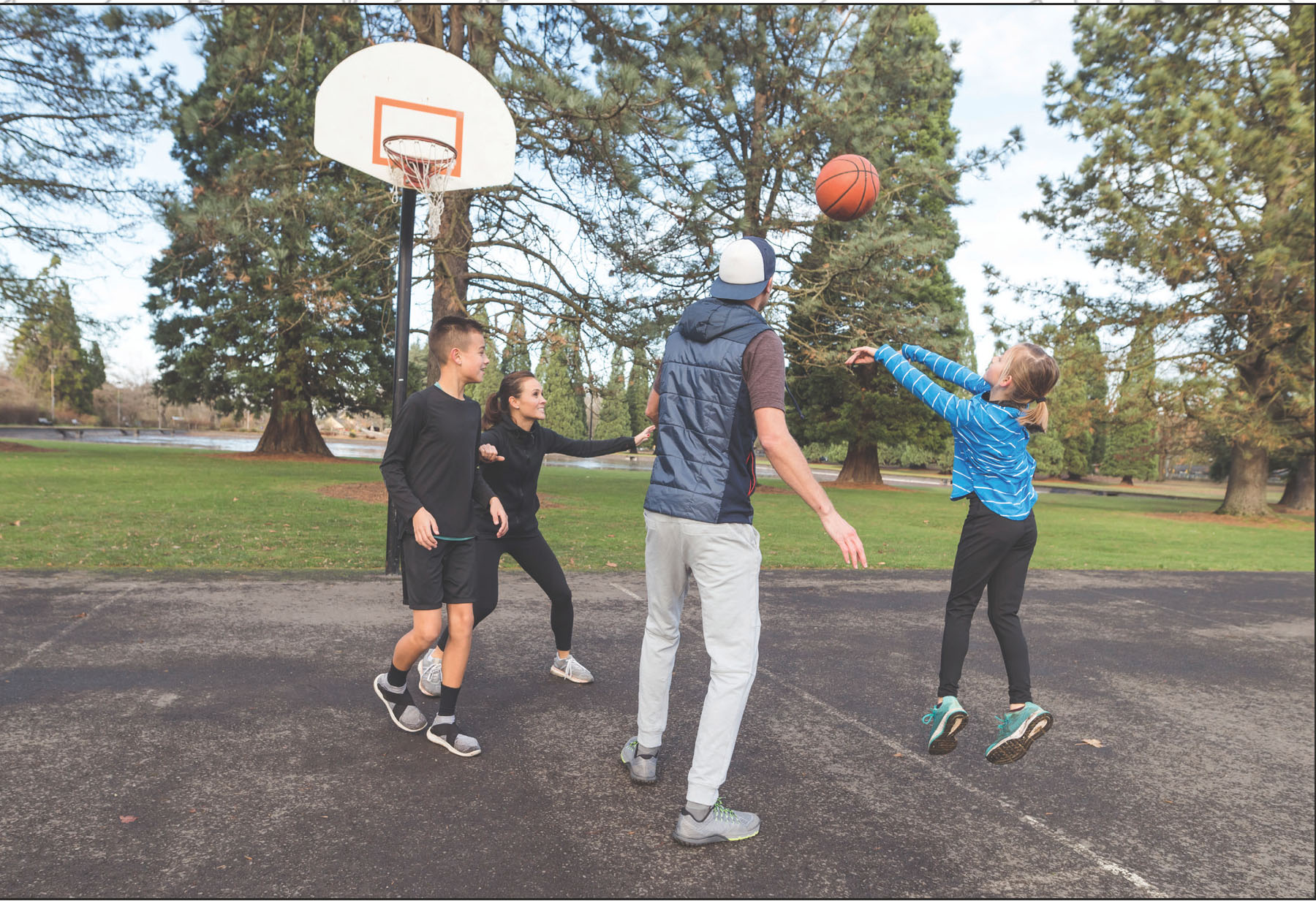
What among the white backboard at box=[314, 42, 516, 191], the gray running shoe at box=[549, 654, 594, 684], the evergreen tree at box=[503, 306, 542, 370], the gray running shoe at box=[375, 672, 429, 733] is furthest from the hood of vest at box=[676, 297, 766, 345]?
the evergreen tree at box=[503, 306, 542, 370]

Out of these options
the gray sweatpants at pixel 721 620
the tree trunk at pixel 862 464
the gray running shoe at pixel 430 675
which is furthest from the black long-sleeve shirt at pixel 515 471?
the tree trunk at pixel 862 464

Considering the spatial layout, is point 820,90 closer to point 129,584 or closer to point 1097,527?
point 1097,527

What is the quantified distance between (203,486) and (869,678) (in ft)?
50.9

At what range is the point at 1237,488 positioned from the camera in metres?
25.3

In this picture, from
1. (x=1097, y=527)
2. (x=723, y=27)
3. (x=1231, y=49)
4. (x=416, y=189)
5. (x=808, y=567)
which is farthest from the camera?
(x=1231, y=49)

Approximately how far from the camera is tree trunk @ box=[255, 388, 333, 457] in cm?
2936

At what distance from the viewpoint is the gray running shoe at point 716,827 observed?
3.06 metres

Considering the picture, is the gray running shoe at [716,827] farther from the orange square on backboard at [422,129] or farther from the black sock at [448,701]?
the orange square on backboard at [422,129]

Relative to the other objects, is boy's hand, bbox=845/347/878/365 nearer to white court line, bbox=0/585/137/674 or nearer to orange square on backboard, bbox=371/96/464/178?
white court line, bbox=0/585/137/674

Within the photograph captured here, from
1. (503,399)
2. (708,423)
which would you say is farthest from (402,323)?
(708,423)

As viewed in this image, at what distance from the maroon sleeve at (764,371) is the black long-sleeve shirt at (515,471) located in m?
1.75

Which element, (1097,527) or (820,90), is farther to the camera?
(1097,527)

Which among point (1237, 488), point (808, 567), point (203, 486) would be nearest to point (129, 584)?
point (808, 567)

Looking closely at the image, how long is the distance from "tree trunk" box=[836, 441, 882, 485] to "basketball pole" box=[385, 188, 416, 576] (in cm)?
2531
